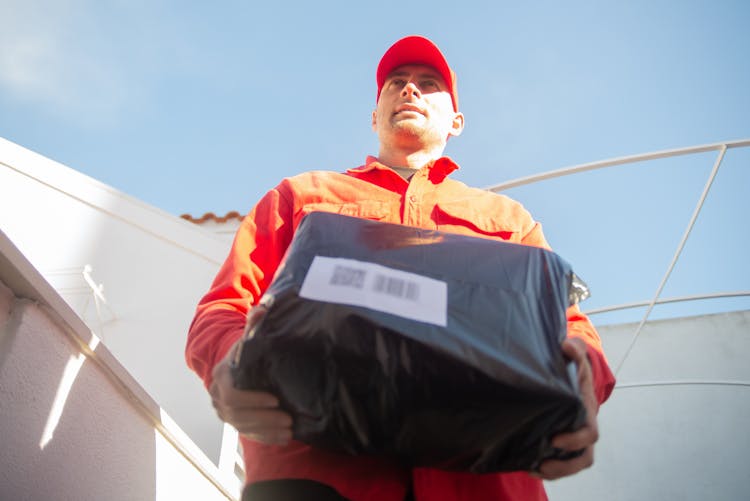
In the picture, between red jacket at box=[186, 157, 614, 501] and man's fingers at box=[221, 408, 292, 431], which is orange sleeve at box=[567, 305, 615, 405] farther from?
man's fingers at box=[221, 408, 292, 431]

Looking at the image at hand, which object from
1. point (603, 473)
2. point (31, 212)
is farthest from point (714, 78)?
point (31, 212)

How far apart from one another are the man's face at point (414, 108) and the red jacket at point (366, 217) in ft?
0.55

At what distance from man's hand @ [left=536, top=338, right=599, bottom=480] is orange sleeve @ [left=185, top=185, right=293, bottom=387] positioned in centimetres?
62

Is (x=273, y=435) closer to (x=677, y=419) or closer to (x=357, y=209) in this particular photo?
(x=357, y=209)

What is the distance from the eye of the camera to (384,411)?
0.96m

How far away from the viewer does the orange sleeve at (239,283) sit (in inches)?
49.1

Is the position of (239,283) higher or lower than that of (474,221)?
lower

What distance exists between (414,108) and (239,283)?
3.00 feet

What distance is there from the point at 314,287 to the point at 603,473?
646 centimetres

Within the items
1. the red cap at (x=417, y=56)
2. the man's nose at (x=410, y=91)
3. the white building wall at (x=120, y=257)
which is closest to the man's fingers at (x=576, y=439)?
the man's nose at (x=410, y=91)

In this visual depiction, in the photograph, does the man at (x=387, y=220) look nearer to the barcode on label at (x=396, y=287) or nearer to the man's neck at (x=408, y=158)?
the man's neck at (x=408, y=158)

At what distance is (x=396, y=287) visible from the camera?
0.99 metres

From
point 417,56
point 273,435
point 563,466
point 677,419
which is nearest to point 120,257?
point 417,56

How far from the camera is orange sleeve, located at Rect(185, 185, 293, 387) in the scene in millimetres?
1246
